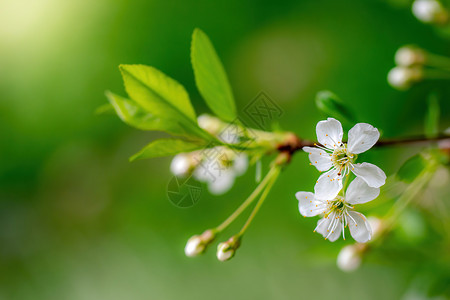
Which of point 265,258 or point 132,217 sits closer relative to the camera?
point 265,258

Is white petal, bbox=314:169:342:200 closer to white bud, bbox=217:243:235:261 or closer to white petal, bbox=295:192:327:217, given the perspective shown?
white petal, bbox=295:192:327:217

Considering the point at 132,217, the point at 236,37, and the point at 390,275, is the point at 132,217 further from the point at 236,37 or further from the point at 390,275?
the point at 390,275

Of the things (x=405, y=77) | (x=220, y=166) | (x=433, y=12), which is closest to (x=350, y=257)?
(x=220, y=166)

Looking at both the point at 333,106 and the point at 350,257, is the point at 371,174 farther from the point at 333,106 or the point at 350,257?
the point at 350,257

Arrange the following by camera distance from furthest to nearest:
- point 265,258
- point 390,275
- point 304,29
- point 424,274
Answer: point 304,29
point 265,258
point 390,275
point 424,274

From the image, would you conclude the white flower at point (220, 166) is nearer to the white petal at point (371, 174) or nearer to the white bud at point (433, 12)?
the white petal at point (371, 174)

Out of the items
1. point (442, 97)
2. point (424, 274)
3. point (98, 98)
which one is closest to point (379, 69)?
point (442, 97)

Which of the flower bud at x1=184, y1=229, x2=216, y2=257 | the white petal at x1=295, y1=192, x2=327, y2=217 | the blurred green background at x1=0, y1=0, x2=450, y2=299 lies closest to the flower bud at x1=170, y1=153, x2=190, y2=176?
the flower bud at x1=184, y1=229, x2=216, y2=257
